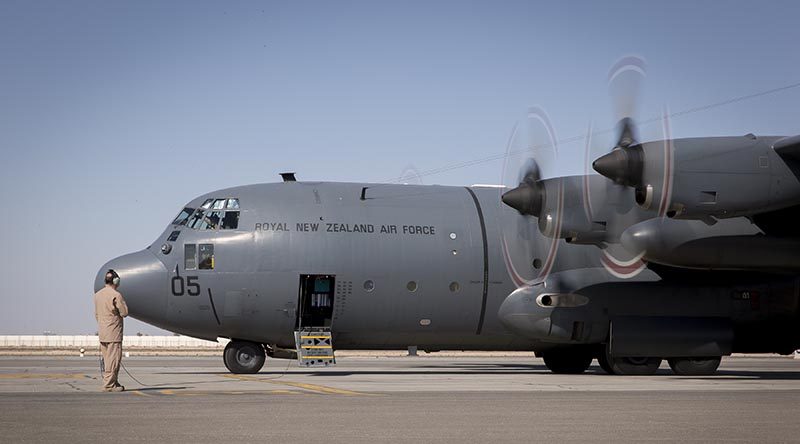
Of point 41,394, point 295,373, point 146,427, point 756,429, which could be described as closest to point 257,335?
point 295,373

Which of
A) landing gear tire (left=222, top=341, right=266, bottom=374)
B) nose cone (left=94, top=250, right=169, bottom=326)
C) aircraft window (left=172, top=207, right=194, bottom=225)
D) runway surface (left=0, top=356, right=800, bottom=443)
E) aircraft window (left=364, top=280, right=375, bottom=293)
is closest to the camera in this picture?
runway surface (left=0, top=356, right=800, bottom=443)

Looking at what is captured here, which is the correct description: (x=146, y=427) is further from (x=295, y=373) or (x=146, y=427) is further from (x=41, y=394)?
(x=295, y=373)

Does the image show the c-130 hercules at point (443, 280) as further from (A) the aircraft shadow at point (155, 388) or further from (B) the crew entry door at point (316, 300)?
(A) the aircraft shadow at point (155, 388)

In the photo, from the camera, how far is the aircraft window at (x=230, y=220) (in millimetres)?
25203

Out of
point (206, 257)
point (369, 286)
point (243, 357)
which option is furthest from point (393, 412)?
point (206, 257)

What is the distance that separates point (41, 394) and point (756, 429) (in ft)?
36.0

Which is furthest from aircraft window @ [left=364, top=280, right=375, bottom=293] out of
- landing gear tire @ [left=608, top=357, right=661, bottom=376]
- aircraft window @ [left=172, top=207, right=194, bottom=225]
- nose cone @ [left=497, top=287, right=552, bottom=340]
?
landing gear tire @ [left=608, top=357, right=661, bottom=376]

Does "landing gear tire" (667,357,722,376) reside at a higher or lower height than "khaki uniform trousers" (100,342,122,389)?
lower

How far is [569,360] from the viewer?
2817cm

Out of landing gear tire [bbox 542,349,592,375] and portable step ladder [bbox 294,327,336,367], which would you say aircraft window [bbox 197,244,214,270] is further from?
landing gear tire [bbox 542,349,592,375]

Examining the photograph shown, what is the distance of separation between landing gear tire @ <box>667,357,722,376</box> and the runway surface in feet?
17.5

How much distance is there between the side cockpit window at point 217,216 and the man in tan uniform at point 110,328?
8.01 m

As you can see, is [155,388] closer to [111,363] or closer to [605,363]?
[111,363]

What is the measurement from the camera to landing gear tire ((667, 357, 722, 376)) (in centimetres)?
2570
